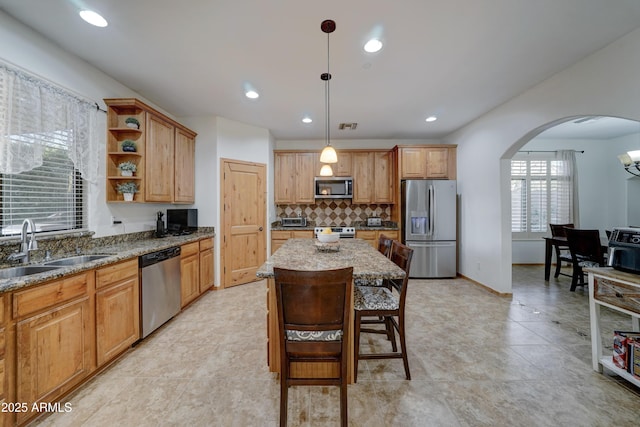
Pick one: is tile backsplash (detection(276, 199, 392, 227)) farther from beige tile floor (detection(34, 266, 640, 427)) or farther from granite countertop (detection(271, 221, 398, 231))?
beige tile floor (detection(34, 266, 640, 427))

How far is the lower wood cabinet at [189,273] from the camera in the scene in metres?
3.02

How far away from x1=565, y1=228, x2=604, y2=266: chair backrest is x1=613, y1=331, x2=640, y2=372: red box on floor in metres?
2.33

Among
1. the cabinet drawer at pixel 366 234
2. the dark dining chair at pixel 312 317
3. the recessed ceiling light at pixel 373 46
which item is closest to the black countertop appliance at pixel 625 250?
the dark dining chair at pixel 312 317

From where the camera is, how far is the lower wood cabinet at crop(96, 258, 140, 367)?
188cm

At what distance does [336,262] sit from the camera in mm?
1848

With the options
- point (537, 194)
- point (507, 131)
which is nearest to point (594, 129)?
point (537, 194)

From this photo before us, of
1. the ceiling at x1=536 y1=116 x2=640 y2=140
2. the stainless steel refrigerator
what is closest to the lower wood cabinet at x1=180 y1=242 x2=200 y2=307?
the stainless steel refrigerator

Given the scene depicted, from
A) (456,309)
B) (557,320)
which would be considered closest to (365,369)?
(456,309)

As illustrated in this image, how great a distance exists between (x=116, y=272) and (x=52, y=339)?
589mm

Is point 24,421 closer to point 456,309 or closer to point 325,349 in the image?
point 325,349

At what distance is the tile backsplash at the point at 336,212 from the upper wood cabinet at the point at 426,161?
3.13 feet

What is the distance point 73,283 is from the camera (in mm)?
1662

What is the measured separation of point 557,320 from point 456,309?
1.04 m

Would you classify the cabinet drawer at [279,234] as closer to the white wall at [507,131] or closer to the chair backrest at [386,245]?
the chair backrest at [386,245]
